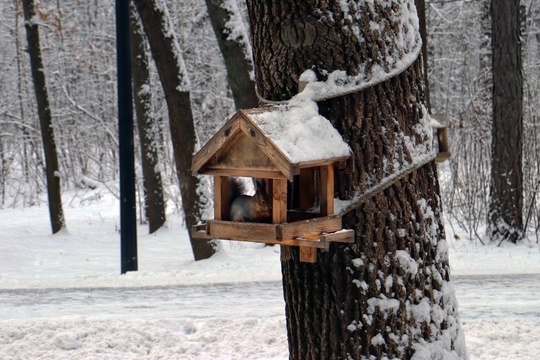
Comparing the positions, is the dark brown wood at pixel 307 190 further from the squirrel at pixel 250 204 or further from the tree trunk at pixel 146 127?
the tree trunk at pixel 146 127

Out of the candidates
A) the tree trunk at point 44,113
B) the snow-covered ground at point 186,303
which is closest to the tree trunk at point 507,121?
the snow-covered ground at point 186,303

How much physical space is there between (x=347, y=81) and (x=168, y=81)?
30.5 ft

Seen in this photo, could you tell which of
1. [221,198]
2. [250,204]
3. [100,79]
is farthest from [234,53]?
[100,79]

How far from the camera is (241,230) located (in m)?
3.62

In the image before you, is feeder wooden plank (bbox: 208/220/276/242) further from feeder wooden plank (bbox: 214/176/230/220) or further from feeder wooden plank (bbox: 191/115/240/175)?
feeder wooden plank (bbox: 191/115/240/175)

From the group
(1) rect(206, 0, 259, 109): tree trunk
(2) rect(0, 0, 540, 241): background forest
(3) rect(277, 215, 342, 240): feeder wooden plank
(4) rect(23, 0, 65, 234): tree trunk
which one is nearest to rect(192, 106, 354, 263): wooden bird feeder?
(3) rect(277, 215, 342, 240): feeder wooden plank

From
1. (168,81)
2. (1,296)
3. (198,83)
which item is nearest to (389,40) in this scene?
(1,296)

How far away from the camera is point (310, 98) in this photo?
3.64m

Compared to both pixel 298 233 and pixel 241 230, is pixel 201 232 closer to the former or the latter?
pixel 241 230

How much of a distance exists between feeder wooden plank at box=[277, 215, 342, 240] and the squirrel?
205 mm

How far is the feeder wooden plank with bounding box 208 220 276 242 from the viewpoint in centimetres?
349

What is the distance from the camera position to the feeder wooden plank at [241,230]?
3488 millimetres

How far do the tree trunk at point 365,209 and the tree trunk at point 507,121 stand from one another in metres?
9.20

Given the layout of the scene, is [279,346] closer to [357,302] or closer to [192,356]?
[192,356]
